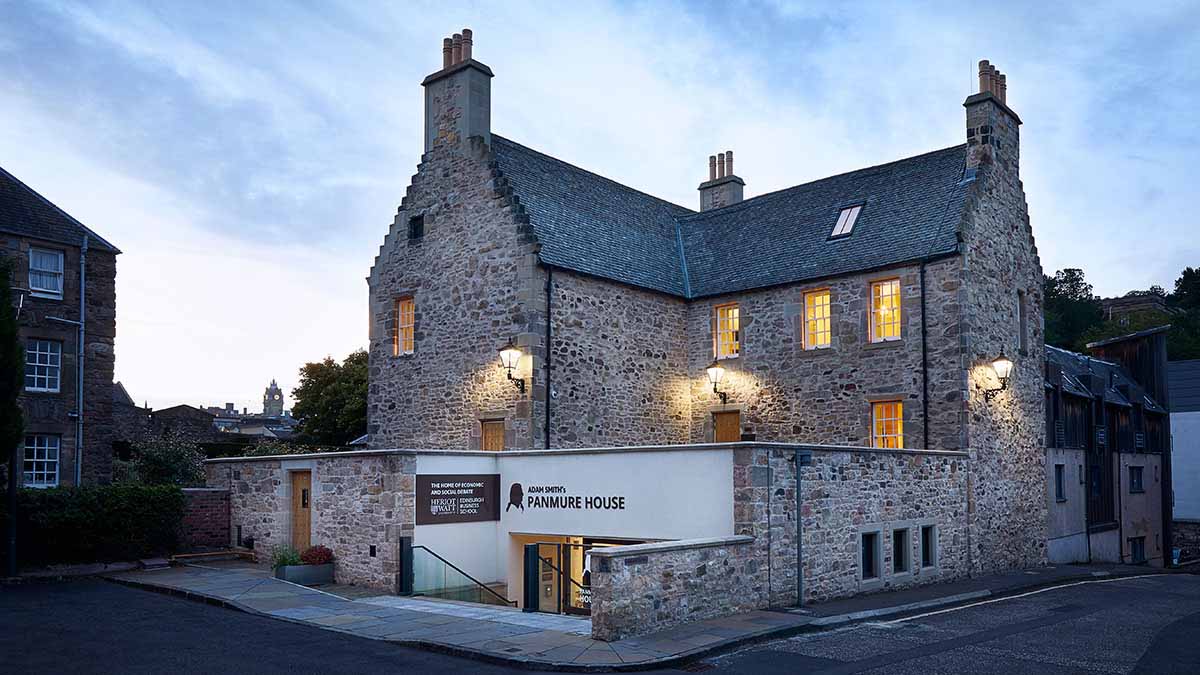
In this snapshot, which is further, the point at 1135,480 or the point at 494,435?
the point at 1135,480

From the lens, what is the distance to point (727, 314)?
2470 cm

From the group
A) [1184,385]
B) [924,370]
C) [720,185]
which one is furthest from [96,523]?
[1184,385]

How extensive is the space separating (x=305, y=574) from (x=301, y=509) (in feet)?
7.33

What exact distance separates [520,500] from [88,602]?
7.46 m

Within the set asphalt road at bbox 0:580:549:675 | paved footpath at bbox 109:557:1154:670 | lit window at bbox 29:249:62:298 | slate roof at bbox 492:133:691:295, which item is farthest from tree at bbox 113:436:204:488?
asphalt road at bbox 0:580:549:675

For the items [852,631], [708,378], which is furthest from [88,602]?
[708,378]

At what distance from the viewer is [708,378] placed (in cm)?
2403

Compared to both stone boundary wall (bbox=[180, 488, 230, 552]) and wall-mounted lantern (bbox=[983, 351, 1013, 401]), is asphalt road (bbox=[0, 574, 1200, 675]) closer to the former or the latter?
stone boundary wall (bbox=[180, 488, 230, 552])

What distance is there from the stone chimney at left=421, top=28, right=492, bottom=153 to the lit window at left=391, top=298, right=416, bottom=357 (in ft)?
13.2

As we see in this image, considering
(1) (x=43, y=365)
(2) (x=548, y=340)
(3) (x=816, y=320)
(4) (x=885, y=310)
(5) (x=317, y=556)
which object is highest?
(4) (x=885, y=310)

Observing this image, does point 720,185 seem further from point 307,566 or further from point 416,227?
point 307,566

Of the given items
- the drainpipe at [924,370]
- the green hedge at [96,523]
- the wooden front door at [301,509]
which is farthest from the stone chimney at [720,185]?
the green hedge at [96,523]

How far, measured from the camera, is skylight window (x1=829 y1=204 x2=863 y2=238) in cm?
2369

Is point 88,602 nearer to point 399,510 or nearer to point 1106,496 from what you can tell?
point 399,510
